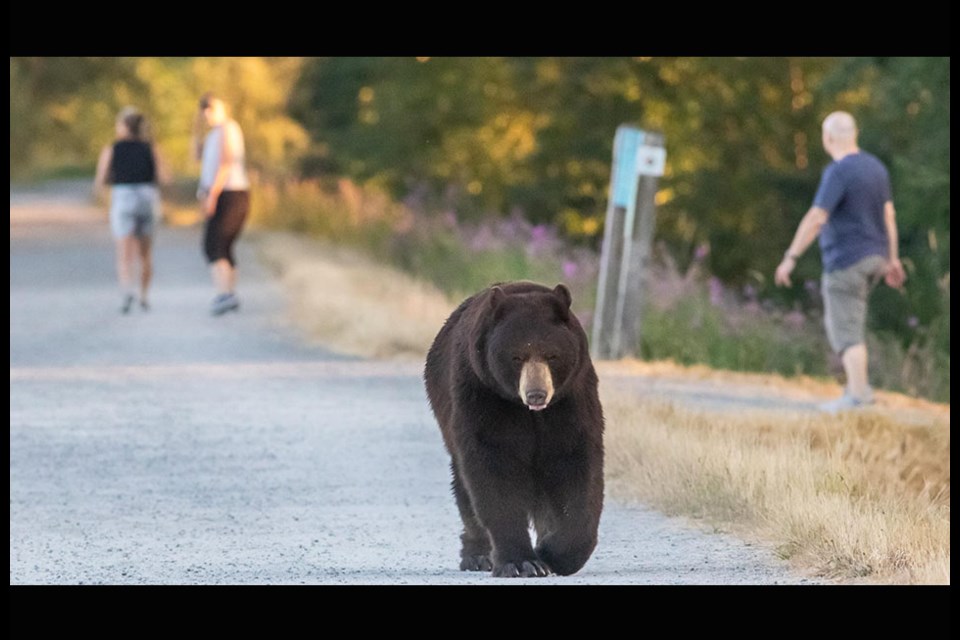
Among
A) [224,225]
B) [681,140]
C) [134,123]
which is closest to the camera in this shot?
[224,225]

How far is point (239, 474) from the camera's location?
973cm

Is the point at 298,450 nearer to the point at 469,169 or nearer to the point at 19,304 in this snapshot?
the point at 19,304

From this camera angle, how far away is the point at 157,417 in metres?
11.5

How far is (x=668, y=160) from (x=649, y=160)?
14.7 metres

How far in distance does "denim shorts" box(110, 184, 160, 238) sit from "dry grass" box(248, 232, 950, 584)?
2871 millimetres

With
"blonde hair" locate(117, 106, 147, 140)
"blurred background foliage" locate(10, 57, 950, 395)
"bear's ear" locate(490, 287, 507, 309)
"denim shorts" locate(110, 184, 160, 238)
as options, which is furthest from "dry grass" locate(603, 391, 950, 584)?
"blonde hair" locate(117, 106, 147, 140)

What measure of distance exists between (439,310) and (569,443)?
9153 mm

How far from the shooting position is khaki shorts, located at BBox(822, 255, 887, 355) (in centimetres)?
1199

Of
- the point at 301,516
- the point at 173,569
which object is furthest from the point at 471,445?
the point at 301,516

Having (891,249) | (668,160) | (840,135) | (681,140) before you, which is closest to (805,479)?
(891,249)

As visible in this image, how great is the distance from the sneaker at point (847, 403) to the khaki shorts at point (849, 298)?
12.4 inches

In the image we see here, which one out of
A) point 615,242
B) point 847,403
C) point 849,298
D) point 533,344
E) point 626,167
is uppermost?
point 626,167

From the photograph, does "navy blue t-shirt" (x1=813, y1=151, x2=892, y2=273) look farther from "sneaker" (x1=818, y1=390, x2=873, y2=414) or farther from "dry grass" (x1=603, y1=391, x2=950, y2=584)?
"dry grass" (x1=603, y1=391, x2=950, y2=584)

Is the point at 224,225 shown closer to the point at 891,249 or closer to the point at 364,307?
the point at 364,307
